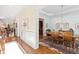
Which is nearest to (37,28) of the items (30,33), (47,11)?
(30,33)

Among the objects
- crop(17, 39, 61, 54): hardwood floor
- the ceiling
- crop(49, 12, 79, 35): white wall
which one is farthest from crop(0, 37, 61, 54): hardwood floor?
the ceiling

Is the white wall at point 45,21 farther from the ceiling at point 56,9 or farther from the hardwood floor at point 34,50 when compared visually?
the hardwood floor at point 34,50

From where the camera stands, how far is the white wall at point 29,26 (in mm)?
2242

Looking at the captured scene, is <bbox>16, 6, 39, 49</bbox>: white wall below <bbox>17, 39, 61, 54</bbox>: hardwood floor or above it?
above

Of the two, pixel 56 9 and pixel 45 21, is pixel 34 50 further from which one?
pixel 56 9

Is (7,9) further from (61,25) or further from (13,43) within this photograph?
(61,25)

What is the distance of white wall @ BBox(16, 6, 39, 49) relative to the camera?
224 cm

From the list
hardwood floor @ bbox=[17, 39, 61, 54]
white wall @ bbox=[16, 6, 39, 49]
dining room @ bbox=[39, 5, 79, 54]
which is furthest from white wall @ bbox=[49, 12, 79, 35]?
hardwood floor @ bbox=[17, 39, 61, 54]

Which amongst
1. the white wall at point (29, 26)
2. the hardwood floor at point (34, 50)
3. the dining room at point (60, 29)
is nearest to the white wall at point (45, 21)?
the dining room at point (60, 29)

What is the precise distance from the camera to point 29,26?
228cm

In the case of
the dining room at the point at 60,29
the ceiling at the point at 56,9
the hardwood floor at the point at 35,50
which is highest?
the ceiling at the point at 56,9

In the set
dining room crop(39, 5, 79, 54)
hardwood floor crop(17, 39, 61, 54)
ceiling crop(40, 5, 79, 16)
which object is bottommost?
hardwood floor crop(17, 39, 61, 54)

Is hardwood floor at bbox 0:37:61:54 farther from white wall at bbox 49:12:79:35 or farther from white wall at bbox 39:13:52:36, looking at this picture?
white wall at bbox 49:12:79:35
